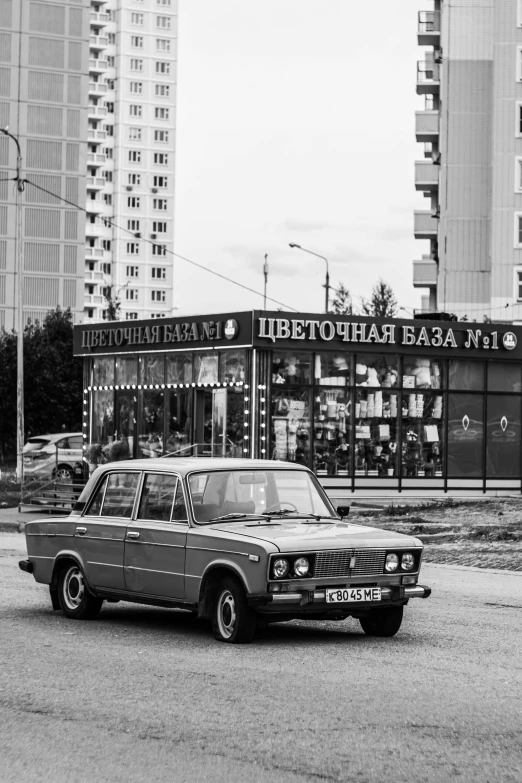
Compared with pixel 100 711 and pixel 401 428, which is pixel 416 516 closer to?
pixel 401 428

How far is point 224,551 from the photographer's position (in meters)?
10.4

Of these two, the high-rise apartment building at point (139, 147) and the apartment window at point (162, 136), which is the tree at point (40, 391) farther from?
the apartment window at point (162, 136)

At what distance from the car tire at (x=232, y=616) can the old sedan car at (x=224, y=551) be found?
0.01 metres

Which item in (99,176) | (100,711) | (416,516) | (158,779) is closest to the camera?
(158,779)

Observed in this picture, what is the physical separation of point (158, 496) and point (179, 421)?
2493 cm

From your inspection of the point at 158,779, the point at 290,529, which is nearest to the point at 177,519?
the point at 290,529

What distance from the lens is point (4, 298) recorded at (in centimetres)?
11150

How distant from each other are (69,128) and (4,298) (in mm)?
15319

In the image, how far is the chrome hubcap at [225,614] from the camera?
412 inches

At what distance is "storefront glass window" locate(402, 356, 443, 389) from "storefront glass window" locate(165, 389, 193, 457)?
5.53 metres

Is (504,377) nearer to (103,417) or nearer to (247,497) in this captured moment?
(103,417)

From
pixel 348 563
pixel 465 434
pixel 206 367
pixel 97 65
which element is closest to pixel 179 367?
pixel 206 367

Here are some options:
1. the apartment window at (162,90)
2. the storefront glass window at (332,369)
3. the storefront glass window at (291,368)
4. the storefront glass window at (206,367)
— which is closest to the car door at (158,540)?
the storefront glass window at (291,368)

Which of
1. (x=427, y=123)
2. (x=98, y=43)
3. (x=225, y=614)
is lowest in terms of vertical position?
(x=225, y=614)
